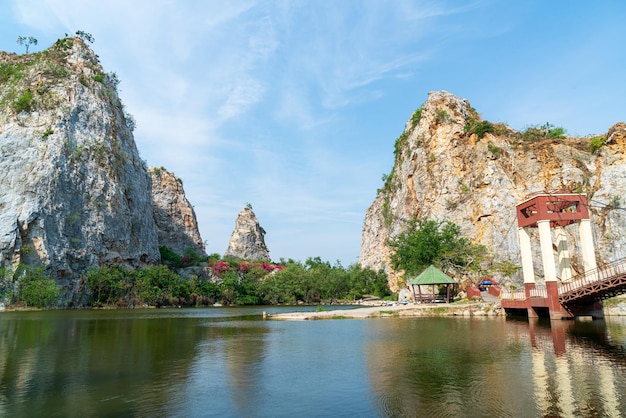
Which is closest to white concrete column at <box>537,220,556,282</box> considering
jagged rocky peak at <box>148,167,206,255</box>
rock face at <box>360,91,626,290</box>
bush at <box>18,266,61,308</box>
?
rock face at <box>360,91,626,290</box>

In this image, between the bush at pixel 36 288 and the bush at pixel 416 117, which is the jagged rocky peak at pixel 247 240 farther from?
the bush at pixel 36 288

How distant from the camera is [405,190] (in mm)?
78750

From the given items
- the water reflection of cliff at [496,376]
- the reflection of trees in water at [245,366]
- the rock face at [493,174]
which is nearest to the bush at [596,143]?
the rock face at [493,174]

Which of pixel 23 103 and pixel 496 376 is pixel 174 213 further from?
pixel 496 376

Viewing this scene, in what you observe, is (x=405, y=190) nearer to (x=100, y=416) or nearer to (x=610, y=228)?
(x=610, y=228)

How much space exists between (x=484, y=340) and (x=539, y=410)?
11844 millimetres

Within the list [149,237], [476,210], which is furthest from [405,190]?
[149,237]

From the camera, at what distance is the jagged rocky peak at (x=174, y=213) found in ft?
389

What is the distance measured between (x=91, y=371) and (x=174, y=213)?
116440 millimetres

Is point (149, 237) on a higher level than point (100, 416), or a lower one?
higher

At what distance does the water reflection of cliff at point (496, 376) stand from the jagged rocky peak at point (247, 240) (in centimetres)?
12293

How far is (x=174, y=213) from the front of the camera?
125 m

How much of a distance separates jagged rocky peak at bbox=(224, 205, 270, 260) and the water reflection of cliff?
123 m

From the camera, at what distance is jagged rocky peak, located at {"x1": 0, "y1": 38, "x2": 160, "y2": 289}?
196 feet
